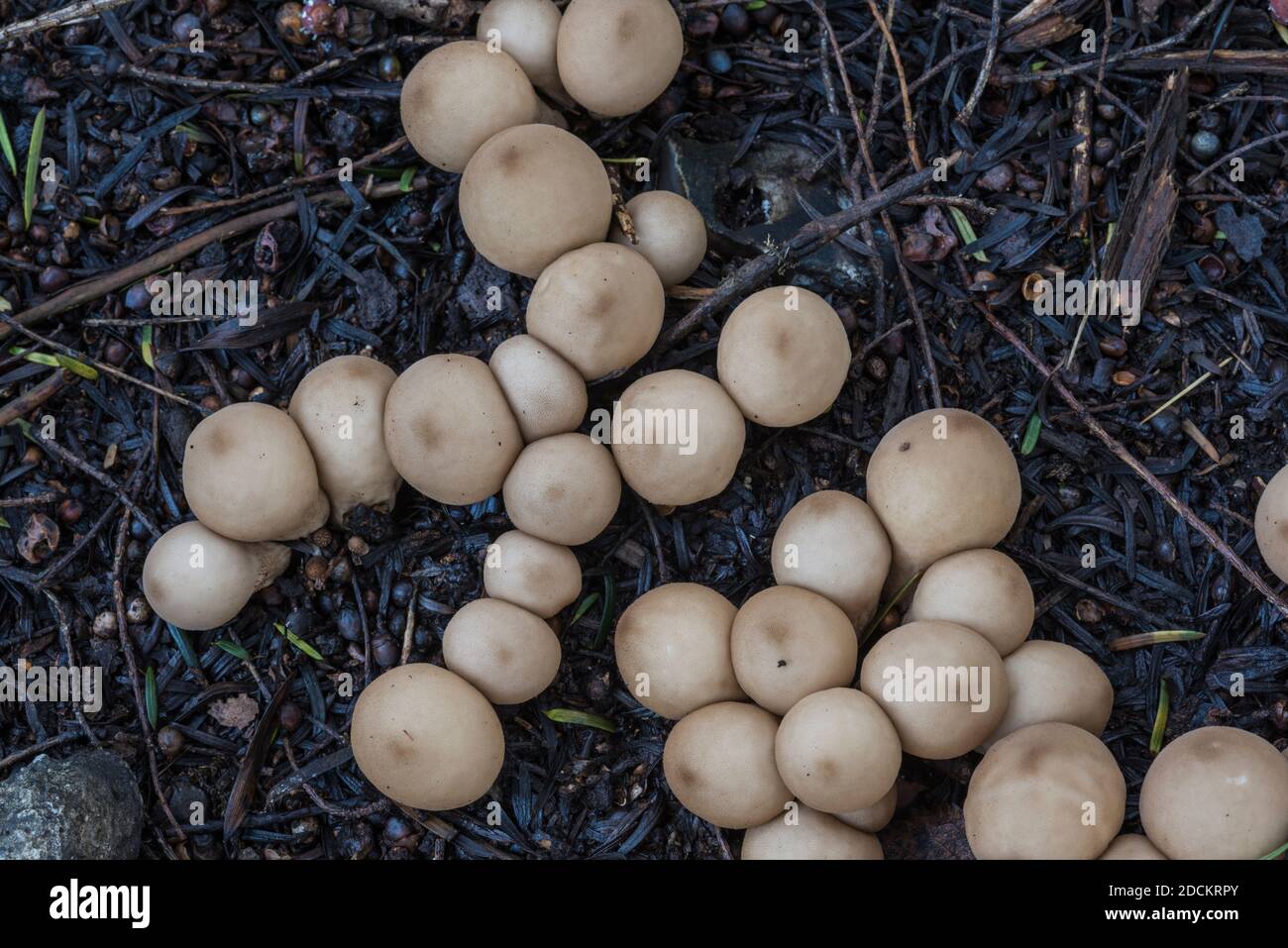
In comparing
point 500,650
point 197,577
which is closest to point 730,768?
point 500,650

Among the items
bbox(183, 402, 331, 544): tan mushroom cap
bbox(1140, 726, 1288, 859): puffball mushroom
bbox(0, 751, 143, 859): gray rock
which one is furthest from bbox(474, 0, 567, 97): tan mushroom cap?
bbox(1140, 726, 1288, 859): puffball mushroom

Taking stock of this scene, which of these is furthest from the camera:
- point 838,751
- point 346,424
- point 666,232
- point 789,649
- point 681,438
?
point 666,232

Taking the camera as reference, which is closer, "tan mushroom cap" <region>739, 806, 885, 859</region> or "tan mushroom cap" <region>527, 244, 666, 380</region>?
"tan mushroom cap" <region>739, 806, 885, 859</region>

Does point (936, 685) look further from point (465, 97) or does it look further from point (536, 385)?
point (465, 97)

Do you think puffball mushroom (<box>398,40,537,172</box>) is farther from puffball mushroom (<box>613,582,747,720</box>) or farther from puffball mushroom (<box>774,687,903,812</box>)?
puffball mushroom (<box>774,687,903,812</box>)

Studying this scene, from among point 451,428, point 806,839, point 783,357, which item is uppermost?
point 783,357

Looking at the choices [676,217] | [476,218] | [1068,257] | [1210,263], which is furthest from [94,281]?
[1210,263]
